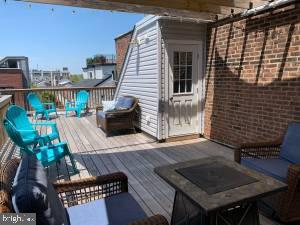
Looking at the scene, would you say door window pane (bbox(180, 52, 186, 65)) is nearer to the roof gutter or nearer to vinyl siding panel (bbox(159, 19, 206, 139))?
vinyl siding panel (bbox(159, 19, 206, 139))

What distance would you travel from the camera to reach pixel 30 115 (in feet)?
25.9

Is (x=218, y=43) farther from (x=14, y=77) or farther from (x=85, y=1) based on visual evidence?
(x=14, y=77)

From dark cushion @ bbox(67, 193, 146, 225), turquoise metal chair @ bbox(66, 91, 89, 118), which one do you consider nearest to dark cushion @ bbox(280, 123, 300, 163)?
dark cushion @ bbox(67, 193, 146, 225)

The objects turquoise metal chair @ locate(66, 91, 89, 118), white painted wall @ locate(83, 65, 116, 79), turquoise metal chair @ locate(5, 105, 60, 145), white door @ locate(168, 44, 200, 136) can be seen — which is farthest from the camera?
white painted wall @ locate(83, 65, 116, 79)

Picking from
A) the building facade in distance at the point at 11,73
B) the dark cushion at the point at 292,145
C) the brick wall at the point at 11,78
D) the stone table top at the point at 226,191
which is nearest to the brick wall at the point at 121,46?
the dark cushion at the point at 292,145

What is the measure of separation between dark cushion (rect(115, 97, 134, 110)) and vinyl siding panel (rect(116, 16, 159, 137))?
0.70ft

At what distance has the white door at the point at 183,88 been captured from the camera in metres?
4.65

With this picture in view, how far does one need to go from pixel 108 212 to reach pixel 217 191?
0.79 meters

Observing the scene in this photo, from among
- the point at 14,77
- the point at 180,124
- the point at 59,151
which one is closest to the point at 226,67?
the point at 180,124

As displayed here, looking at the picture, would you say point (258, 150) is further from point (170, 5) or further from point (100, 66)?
point (100, 66)

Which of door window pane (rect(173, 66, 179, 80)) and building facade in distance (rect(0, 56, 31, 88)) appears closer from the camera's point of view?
door window pane (rect(173, 66, 179, 80))

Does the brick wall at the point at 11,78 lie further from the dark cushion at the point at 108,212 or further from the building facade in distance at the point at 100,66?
the dark cushion at the point at 108,212

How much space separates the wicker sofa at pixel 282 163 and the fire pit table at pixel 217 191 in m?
0.50

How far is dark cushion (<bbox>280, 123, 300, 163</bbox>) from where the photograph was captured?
2483 mm
